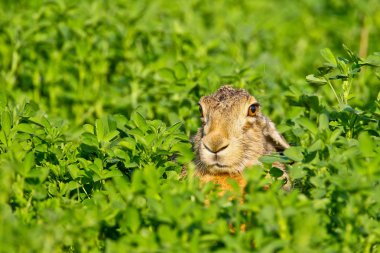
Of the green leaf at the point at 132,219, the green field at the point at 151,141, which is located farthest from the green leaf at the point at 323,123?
the green leaf at the point at 132,219

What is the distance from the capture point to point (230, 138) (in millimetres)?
7180

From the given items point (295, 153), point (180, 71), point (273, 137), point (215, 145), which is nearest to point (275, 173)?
point (295, 153)

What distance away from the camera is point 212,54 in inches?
426

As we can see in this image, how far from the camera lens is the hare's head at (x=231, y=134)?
7.05 m

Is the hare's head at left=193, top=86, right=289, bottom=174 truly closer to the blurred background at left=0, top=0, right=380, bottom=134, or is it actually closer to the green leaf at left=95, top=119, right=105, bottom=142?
the blurred background at left=0, top=0, right=380, bottom=134

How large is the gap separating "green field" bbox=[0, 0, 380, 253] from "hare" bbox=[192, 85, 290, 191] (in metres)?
0.18

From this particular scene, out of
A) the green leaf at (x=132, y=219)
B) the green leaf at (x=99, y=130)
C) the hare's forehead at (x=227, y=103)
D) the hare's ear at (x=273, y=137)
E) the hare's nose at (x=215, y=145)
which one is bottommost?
the green leaf at (x=132, y=219)

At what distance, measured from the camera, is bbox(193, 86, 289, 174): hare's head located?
7.05 metres

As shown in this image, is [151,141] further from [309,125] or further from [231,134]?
[309,125]

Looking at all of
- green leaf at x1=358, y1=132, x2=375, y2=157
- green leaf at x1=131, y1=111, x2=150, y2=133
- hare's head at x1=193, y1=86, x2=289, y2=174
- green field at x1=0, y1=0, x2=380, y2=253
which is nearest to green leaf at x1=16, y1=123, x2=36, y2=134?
green field at x1=0, y1=0, x2=380, y2=253

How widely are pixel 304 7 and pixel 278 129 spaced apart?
6419 mm

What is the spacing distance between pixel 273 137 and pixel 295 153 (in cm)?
150

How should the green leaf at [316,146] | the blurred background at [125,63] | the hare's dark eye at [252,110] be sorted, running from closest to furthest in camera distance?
the green leaf at [316,146]
the hare's dark eye at [252,110]
the blurred background at [125,63]

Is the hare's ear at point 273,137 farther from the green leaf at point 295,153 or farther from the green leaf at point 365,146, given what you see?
the green leaf at point 365,146
